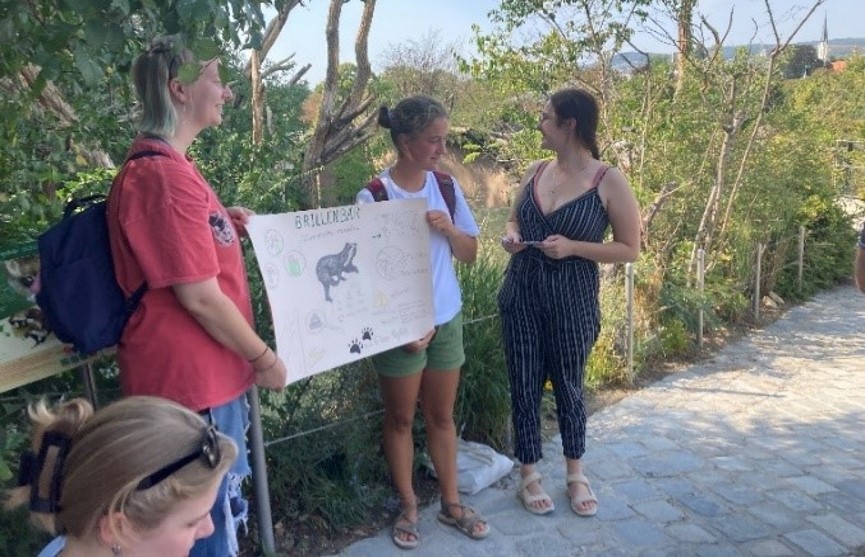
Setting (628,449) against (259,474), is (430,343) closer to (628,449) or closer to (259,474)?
(259,474)

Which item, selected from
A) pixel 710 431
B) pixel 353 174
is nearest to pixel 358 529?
pixel 710 431

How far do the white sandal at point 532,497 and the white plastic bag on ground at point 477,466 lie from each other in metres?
0.19

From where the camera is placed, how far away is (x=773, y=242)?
337 inches

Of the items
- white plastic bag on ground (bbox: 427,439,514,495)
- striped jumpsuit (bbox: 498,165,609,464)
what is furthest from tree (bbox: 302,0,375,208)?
striped jumpsuit (bbox: 498,165,609,464)

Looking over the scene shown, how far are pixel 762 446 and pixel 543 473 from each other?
4.54 feet

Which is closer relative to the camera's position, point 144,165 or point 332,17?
point 144,165

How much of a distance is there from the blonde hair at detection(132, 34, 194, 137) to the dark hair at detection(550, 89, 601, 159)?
1772 millimetres

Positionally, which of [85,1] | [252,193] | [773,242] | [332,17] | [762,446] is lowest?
[762,446]

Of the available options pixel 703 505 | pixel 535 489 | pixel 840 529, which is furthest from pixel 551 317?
pixel 840 529

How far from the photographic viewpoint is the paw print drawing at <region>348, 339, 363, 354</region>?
10.2 feet

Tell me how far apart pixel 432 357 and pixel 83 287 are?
1.53m

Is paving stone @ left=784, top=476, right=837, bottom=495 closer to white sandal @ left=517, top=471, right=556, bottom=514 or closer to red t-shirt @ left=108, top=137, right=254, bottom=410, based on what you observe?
white sandal @ left=517, top=471, right=556, bottom=514

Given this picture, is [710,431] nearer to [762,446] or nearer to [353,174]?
[762,446]

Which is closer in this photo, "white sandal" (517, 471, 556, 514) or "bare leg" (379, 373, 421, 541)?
"bare leg" (379, 373, 421, 541)
